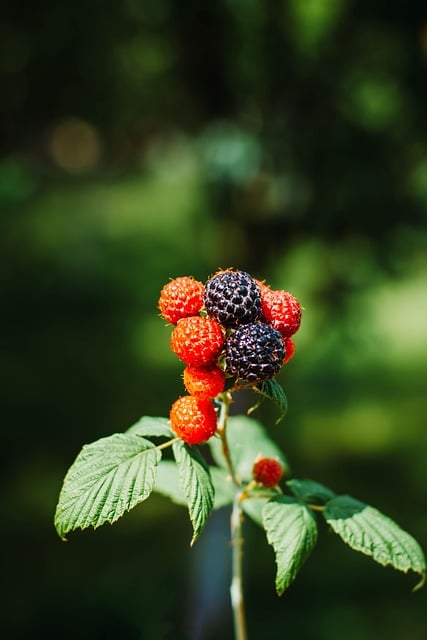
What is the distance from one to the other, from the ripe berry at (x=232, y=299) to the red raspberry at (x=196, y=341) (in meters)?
0.04

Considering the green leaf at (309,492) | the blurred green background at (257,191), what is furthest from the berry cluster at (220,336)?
the blurred green background at (257,191)

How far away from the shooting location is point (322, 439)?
7.40 m

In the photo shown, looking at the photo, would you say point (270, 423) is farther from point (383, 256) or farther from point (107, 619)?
point (107, 619)

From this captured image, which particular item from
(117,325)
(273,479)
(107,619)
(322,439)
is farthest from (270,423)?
(117,325)

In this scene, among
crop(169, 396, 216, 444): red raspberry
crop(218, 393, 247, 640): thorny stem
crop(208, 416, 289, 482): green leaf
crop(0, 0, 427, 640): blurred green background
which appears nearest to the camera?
crop(169, 396, 216, 444): red raspberry

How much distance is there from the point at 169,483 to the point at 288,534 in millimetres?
595

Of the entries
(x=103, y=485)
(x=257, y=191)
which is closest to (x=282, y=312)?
(x=103, y=485)

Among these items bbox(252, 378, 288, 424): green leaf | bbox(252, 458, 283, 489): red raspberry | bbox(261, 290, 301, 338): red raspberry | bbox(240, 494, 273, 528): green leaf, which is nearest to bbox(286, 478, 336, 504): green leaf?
bbox(252, 458, 283, 489): red raspberry

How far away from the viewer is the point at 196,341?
1406mm

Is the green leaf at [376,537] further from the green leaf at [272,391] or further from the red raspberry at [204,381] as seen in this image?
the red raspberry at [204,381]

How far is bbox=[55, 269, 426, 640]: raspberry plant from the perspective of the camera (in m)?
1.38

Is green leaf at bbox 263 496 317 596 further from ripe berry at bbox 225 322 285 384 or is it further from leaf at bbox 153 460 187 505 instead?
leaf at bbox 153 460 187 505

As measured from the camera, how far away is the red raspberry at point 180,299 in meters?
1.49

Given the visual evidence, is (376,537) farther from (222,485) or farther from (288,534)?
(222,485)
